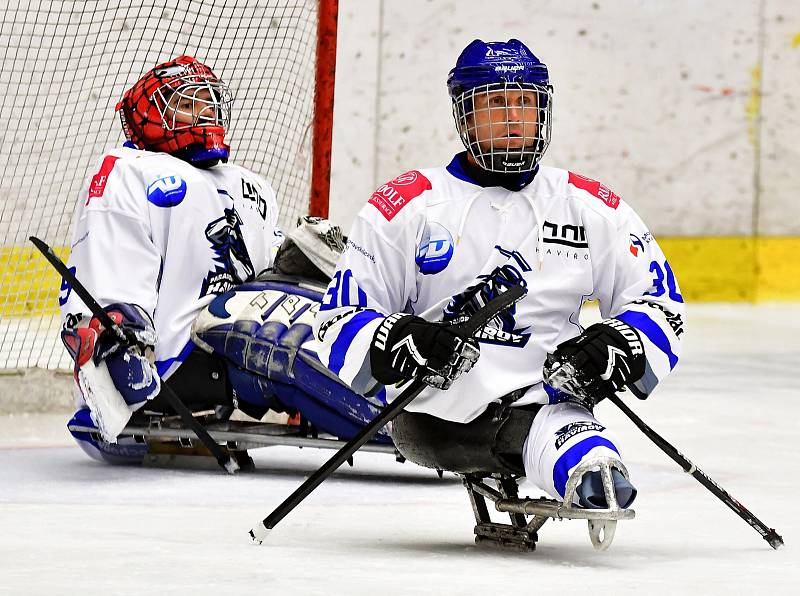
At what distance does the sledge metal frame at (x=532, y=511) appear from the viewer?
2.76 meters

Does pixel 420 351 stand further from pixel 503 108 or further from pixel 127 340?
pixel 127 340

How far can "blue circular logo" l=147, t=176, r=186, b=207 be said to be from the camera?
417cm

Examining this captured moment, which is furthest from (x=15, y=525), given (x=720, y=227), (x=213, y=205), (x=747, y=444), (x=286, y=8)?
(x=720, y=227)

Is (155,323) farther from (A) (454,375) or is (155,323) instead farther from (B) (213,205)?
(A) (454,375)

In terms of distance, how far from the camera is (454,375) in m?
2.84

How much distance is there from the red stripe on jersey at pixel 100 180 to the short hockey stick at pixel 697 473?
5.36 feet

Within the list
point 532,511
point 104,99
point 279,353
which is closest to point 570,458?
point 532,511

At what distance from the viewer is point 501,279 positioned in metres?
2.98

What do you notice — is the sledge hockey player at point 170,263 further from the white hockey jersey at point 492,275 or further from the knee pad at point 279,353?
the white hockey jersey at point 492,275

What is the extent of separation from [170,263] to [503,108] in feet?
4.72

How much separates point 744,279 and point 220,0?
15.1 ft

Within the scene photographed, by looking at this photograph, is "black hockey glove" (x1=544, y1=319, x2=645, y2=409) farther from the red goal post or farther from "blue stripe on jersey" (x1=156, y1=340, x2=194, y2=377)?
the red goal post

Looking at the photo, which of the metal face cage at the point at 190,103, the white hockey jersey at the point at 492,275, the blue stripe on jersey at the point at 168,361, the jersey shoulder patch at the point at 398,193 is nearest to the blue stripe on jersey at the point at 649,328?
the white hockey jersey at the point at 492,275

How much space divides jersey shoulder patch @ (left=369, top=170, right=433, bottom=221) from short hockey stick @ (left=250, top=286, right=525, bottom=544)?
247 millimetres
